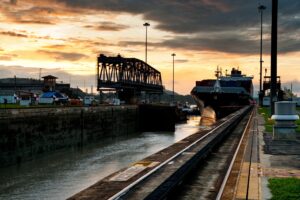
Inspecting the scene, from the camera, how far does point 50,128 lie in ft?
127

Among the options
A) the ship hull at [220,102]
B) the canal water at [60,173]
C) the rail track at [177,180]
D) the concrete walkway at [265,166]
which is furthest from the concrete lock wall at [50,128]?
the ship hull at [220,102]

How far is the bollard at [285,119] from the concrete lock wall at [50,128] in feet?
57.7

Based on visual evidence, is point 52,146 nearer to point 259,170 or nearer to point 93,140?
point 93,140

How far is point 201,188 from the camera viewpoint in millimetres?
13055

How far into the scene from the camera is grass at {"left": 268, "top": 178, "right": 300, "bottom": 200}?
9.88m

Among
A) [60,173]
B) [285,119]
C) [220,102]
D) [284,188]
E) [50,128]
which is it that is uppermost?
[220,102]

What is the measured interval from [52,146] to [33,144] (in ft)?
13.1

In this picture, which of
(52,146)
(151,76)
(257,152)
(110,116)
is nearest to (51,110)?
(52,146)

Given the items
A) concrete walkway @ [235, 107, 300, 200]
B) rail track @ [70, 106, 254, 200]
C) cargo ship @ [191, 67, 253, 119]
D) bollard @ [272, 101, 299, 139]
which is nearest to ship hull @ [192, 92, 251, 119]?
cargo ship @ [191, 67, 253, 119]

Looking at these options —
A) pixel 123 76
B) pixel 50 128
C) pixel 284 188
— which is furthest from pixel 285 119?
pixel 123 76

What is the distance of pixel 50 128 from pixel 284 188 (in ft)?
99.9

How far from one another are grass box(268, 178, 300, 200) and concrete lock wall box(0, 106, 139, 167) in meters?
21.5

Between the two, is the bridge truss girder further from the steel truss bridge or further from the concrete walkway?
the concrete walkway

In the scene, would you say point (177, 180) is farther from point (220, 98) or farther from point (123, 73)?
point (123, 73)
